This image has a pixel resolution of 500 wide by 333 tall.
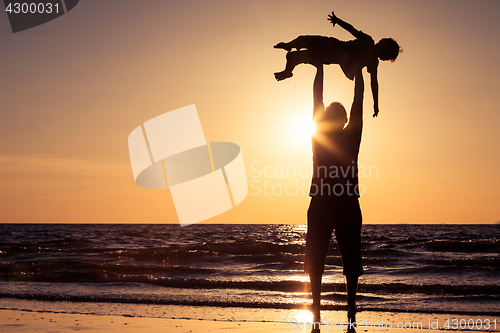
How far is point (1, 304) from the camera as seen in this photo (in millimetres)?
7449

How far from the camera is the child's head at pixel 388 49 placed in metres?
3.30

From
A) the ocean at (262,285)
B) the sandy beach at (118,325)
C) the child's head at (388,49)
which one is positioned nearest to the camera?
the child's head at (388,49)

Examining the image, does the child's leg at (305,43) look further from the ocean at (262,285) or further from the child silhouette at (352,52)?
the ocean at (262,285)

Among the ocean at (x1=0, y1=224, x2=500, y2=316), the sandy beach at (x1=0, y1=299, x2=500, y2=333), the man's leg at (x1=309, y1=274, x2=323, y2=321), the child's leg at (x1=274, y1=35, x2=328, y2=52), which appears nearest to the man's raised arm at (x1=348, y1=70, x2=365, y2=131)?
the child's leg at (x1=274, y1=35, x2=328, y2=52)

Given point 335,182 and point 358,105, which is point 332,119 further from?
point 335,182

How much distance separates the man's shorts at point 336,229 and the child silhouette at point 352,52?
31.5 inches

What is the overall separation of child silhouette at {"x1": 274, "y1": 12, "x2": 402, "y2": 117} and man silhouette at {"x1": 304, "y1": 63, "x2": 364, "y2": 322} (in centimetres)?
9

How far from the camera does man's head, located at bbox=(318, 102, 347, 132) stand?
11.0 ft

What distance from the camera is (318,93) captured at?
3400 mm

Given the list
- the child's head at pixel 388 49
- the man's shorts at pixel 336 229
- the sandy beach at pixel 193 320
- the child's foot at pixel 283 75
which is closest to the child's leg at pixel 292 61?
the child's foot at pixel 283 75

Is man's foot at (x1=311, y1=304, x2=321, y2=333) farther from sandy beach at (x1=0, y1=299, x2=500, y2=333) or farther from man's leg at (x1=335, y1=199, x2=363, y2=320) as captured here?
sandy beach at (x1=0, y1=299, x2=500, y2=333)

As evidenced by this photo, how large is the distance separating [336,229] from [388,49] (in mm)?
1502

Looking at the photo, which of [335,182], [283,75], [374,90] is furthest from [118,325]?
[374,90]

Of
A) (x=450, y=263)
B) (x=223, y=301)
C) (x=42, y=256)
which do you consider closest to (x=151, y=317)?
(x=223, y=301)
